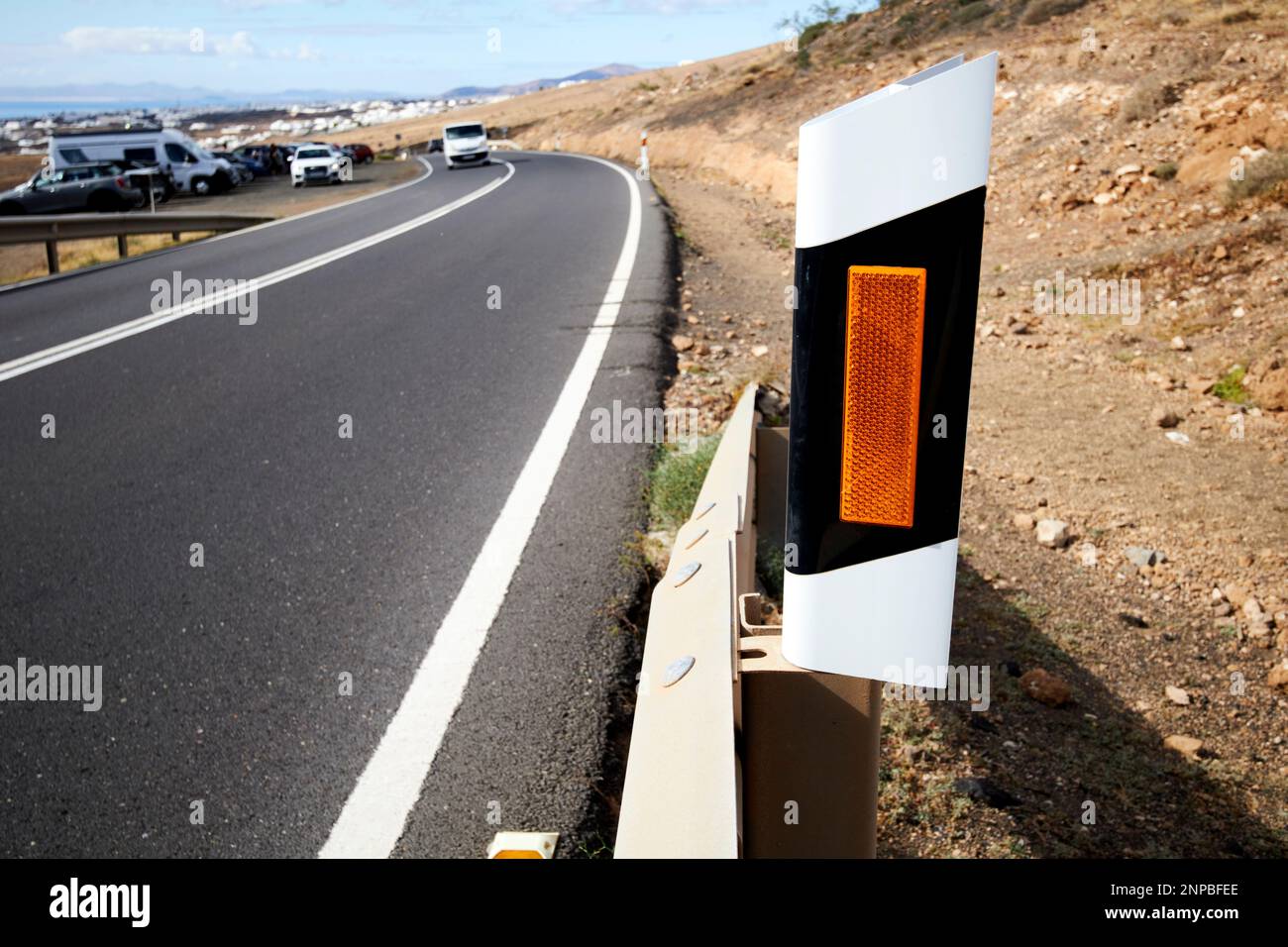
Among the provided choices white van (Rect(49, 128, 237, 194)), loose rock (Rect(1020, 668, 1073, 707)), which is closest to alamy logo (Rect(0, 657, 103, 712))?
loose rock (Rect(1020, 668, 1073, 707))

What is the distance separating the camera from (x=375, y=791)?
2.75 m

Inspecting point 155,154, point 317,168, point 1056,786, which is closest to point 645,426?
point 1056,786

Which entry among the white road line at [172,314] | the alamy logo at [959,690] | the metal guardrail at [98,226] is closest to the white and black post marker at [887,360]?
the alamy logo at [959,690]

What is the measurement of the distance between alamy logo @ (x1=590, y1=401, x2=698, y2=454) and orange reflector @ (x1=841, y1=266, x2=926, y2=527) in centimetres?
397

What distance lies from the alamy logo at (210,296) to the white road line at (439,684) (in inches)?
196

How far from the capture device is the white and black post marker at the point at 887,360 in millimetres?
1389

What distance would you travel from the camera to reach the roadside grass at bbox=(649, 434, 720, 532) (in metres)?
4.66

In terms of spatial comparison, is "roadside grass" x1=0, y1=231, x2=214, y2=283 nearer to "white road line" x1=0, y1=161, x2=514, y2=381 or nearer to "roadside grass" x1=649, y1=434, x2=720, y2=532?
"white road line" x1=0, y1=161, x2=514, y2=381

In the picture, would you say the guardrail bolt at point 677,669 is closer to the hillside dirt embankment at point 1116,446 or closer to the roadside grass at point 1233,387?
the hillside dirt embankment at point 1116,446

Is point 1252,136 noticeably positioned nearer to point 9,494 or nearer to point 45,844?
point 9,494

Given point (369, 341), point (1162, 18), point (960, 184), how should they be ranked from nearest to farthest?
point (960, 184)
point (369, 341)
point (1162, 18)
